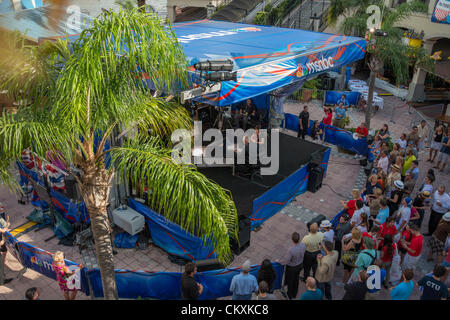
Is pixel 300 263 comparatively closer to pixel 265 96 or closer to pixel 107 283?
pixel 107 283

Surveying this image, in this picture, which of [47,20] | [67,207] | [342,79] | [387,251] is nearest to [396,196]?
[387,251]

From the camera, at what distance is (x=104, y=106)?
15.9ft

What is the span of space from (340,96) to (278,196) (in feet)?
35.2

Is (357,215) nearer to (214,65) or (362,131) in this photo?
(214,65)

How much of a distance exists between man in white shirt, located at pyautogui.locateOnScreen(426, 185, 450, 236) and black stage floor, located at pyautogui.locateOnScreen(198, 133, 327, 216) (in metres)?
3.73

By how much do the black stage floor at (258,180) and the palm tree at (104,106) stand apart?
4.13 metres

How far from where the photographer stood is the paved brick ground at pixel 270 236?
24.8ft

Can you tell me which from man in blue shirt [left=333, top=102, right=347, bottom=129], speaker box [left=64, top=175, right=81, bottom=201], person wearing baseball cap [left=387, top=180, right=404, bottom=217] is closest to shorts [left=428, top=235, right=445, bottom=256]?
person wearing baseball cap [left=387, top=180, right=404, bottom=217]

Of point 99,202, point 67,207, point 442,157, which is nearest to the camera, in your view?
point 99,202

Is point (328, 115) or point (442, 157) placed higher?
point (328, 115)

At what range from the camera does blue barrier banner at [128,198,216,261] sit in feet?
25.4

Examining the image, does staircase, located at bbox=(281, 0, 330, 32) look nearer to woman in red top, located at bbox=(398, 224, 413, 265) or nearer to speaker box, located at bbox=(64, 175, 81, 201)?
woman in red top, located at bbox=(398, 224, 413, 265)

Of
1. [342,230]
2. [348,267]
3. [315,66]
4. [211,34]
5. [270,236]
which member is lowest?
[270,236]

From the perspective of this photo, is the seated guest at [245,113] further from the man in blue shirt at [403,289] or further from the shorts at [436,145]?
the man in blue shirt at [403,289]
